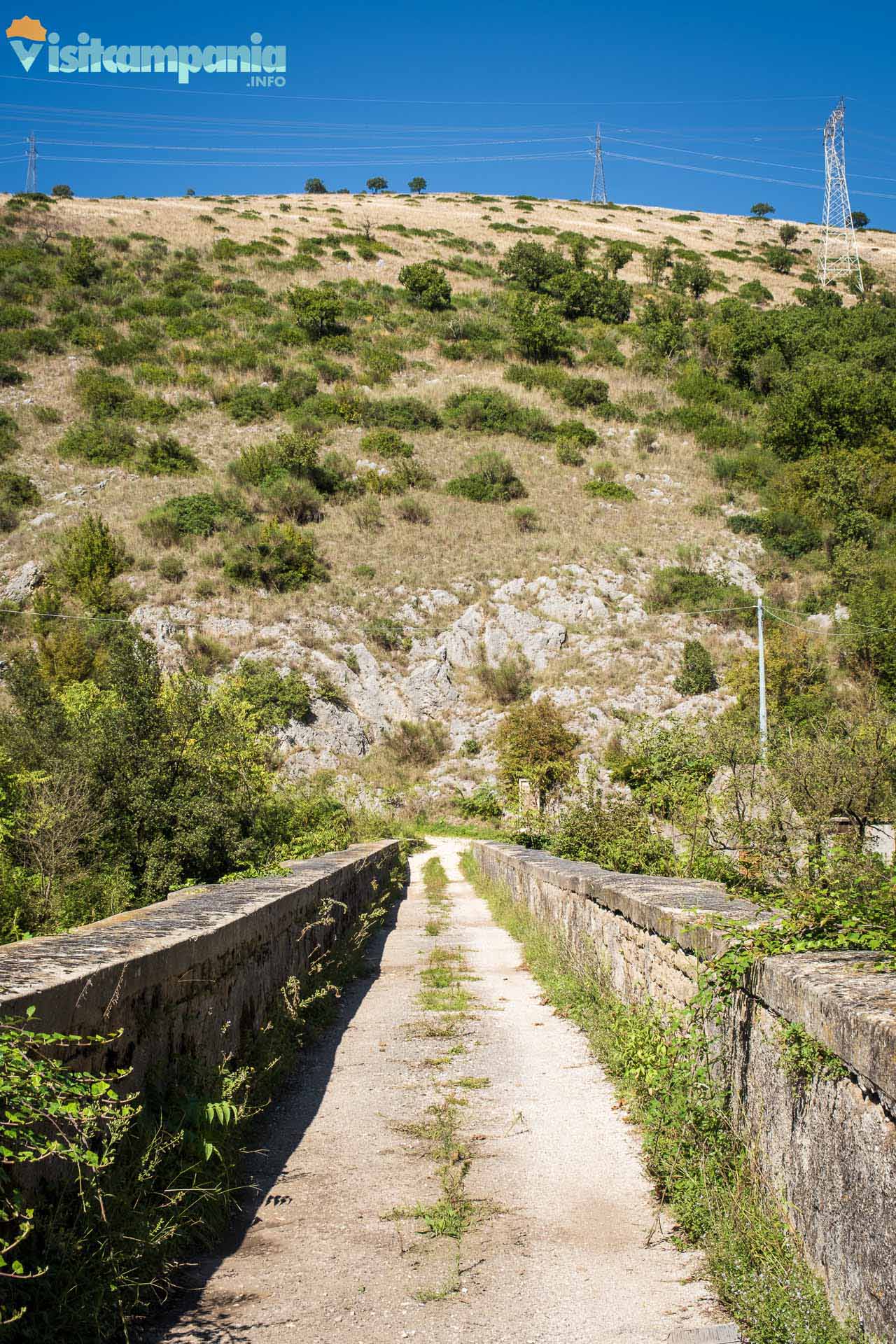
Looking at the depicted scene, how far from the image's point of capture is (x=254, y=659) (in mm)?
31062

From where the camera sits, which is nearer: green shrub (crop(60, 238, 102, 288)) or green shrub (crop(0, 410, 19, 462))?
green shrub (crop(0, 410, 19, 462))

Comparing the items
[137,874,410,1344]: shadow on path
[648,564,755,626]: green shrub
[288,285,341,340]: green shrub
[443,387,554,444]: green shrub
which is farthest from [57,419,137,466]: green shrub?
[137,874,410,1344]: shadow on path

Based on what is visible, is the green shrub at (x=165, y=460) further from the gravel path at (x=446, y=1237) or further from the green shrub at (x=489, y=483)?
the gravel path at (x=446, y=1237)

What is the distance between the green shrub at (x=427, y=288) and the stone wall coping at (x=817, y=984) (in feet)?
200

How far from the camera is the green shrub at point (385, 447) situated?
4397 centimetres

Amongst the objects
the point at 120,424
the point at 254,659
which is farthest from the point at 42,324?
the point at 254,659

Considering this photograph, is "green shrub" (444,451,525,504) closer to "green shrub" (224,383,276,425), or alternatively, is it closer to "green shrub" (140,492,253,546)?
"green shrub" (140,492,253,546)

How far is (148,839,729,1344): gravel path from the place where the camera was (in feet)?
8.87

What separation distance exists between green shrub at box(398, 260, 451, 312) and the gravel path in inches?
2394

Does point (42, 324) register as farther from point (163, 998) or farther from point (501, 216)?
point (163, 998)

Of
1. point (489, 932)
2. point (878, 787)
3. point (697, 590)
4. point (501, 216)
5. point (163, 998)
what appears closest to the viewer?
point (163, 998)

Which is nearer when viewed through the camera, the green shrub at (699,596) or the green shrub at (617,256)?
the green shrub at (699,596)

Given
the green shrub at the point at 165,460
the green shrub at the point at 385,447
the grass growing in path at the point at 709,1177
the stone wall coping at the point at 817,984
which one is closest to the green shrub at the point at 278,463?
the green shrub at the point at 165,460

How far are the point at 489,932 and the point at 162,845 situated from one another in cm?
418
